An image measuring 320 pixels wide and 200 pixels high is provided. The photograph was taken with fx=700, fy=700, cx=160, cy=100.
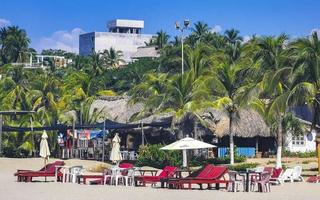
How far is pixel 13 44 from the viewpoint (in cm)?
9244

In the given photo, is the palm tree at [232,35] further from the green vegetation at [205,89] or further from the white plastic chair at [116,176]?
the white plastic chair at [116,176]

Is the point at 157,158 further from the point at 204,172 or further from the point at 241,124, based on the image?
the point at 204,172

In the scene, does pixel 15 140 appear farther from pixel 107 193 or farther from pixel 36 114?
pixel 107 193

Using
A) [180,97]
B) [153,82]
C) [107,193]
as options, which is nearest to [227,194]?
[107,193]

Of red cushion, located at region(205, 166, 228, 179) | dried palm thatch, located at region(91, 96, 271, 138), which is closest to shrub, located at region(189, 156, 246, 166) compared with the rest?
dried palm thatch, located at region(91, 96, 271, 138)

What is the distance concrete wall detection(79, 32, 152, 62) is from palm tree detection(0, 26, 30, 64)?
84.3 metres

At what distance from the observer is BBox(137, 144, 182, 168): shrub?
37.1m

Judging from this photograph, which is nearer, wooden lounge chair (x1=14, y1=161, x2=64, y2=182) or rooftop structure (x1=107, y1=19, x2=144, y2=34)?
wooden lounge chair (x1=14, y1=161, x2=64, y2=182)

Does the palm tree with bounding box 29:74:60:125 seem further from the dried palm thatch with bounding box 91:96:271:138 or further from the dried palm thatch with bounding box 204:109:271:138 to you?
the dried palm thatch with bounding box 204:109:271:138

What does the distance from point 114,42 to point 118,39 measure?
1.32 meters

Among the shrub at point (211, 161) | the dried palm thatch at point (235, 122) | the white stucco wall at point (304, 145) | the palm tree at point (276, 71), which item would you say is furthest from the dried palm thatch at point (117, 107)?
the palm tree at point (276, 71)

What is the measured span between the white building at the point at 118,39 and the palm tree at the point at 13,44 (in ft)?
267

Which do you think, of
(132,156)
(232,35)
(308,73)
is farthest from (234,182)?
(232,35)

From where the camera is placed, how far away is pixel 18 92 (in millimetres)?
53031
